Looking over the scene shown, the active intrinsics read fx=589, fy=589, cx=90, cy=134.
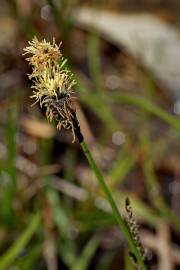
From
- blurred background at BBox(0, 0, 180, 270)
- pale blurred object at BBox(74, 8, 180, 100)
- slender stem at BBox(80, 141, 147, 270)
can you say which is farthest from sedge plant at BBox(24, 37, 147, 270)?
pale blurred object at BBox(74, 8, 180, 100)

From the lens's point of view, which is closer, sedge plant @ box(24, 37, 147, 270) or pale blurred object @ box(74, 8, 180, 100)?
sedge plant @ box(24, 37, 147, 270)

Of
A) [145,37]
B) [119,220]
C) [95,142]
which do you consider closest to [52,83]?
[119,220]

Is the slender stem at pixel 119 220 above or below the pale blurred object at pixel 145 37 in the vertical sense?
below

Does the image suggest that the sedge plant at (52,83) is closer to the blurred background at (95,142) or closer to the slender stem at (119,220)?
the slender stem at (119,220)

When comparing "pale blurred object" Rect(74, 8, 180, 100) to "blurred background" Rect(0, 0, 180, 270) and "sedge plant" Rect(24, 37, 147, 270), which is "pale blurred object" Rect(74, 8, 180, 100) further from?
"sedge plant" Rect(24, 37, 147, 270)

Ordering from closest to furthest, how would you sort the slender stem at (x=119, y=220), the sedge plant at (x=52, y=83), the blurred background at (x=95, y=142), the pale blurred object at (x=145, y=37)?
the sedge plant at (x=52, y=83) < the slender stem at (x=119, y=220) < the blurred background at (x=95, y=142) < the pale blurred object at (x=145, y=37)

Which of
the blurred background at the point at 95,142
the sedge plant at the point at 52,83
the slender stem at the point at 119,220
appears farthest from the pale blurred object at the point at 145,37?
the sedge plant at the point at 52,83

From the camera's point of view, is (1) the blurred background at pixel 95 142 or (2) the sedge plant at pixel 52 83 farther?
(1) the blurred background at pixel 95 142

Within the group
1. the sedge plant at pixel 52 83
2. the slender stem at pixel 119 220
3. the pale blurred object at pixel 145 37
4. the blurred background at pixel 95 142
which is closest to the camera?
the sedge plant at pixel 52 83

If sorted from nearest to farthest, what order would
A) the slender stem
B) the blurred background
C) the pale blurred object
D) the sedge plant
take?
the sedge plant
the slender stem
the blurred background
the pale blurred object

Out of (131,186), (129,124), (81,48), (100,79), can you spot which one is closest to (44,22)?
(81,48)
